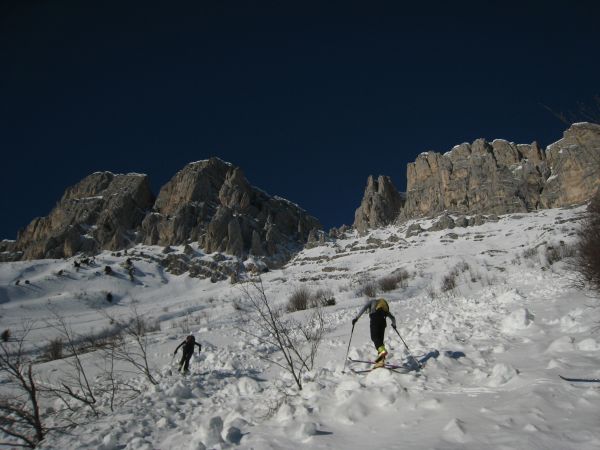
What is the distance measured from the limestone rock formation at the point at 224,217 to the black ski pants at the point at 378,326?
273 ft

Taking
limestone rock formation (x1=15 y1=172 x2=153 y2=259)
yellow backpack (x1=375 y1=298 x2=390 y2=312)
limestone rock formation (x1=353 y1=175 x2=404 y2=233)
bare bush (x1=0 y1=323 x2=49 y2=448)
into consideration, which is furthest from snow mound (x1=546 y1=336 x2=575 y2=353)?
limestone rock formation (x1=353 y1=175 x2=404 y2=233)

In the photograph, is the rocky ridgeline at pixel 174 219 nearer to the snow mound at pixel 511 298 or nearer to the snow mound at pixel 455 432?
the snow mound at pixel 511 298

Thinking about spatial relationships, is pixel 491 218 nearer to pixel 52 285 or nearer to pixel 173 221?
pixel 173 221

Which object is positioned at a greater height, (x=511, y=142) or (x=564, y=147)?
(x=511, y=142)

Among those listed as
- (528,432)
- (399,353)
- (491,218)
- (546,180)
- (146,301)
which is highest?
(546,180)

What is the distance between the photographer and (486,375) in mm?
4535

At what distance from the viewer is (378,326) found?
614 centimetres

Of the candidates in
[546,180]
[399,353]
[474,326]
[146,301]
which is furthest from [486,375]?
[546,180]

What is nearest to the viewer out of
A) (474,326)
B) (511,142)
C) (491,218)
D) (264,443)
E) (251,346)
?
(264,443)

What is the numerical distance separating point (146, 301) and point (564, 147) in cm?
11268

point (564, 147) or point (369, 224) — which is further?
point (369, 224)

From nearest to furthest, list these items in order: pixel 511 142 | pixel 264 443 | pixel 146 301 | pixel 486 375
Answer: pixel 264 443 → pixel 486 375 → pixel 146 301 → pixel 511 142

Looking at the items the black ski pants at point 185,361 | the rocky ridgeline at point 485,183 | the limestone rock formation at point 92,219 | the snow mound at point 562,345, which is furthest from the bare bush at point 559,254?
the limestone rock formation at point 92,219

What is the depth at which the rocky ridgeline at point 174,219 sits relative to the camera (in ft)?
298
